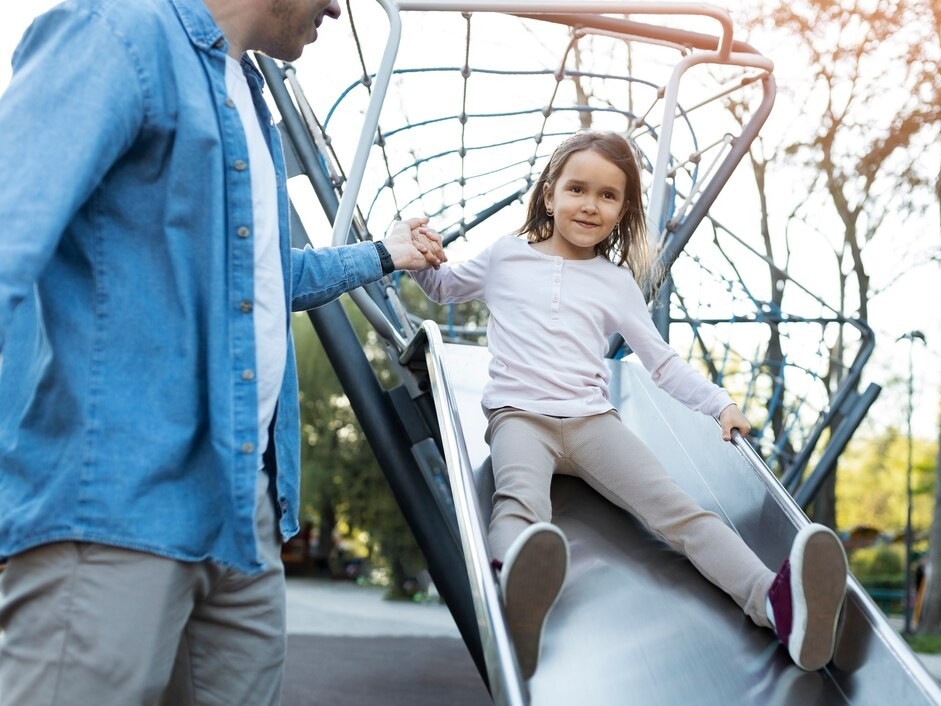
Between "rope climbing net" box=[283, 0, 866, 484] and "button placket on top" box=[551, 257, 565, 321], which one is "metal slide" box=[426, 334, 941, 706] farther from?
"rope climbing net" box=[283, 0, 866, 484]

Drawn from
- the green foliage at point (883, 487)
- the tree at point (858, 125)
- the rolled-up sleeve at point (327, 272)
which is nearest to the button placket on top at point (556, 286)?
the rolled-up sleeve at point (327, 272)

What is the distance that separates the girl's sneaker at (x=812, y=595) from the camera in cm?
189

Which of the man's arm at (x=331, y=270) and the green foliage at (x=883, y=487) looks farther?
the green foliage at (x=883, y=487)

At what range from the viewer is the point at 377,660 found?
741cm

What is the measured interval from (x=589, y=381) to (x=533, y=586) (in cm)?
103

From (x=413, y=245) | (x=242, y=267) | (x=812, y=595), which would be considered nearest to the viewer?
(x=242, y=267)

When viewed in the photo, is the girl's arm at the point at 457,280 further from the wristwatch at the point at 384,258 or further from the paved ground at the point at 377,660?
the paved ground at the point at 377,660

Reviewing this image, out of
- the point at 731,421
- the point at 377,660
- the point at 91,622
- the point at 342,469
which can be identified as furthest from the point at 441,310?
the point at 91,622

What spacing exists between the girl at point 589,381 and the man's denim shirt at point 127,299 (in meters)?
1.02

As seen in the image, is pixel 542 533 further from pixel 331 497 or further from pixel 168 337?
pixel 331 497

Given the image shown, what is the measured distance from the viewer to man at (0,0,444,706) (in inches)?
45.1

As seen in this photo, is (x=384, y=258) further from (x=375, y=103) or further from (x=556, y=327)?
(x=375, y=103)

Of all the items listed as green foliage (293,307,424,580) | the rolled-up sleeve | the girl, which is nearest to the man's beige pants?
the rolled-up sleeve

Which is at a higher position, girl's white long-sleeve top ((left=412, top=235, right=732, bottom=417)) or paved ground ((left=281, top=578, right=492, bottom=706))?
girl's white long-sleeve top ((left=412, top=235, right=732, bottom=417))
